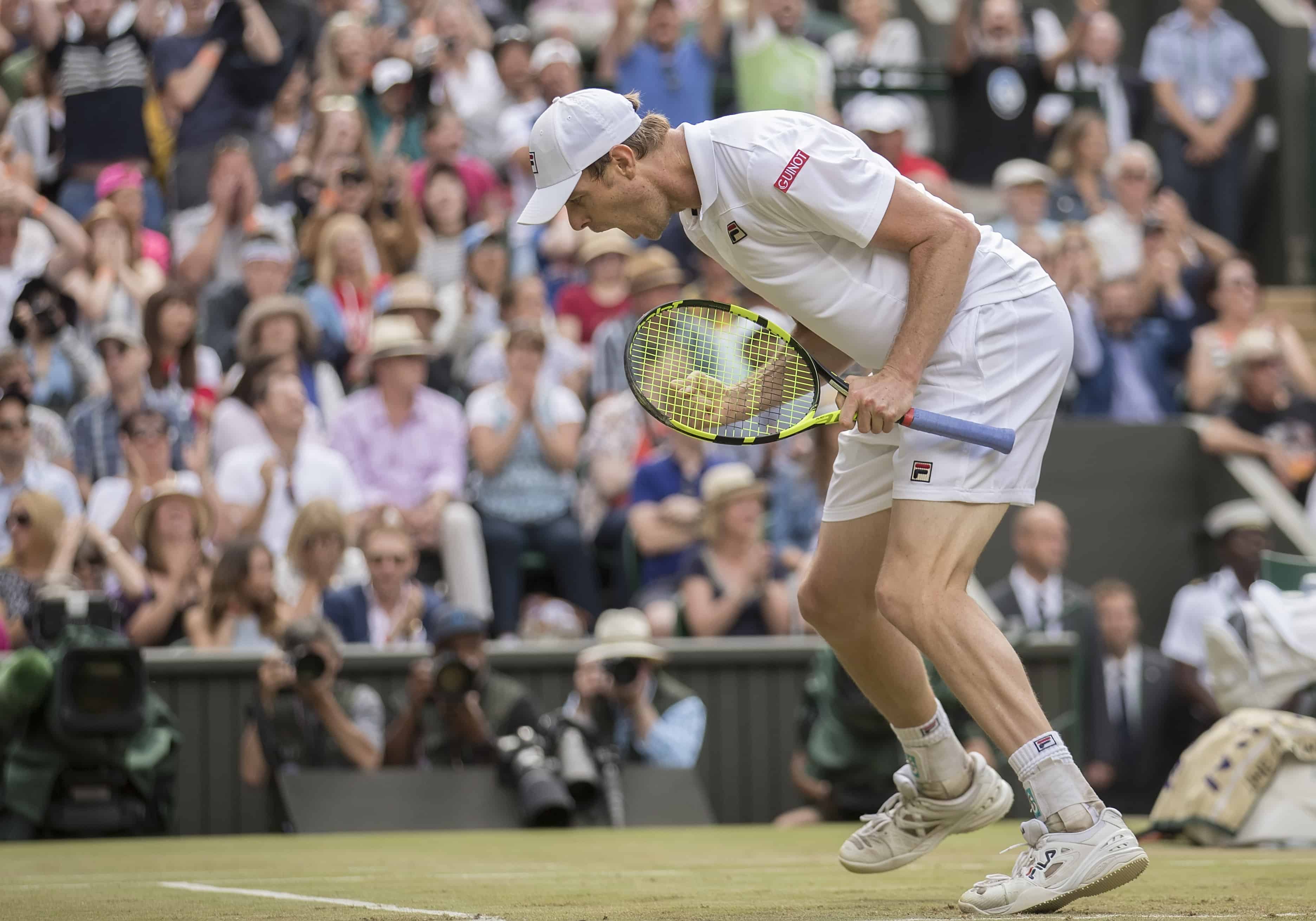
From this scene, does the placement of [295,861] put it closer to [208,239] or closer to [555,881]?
[555,881]

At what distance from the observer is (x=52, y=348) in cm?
1093

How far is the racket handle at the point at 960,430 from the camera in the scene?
4.64 metres

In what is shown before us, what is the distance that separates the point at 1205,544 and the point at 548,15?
6.22m

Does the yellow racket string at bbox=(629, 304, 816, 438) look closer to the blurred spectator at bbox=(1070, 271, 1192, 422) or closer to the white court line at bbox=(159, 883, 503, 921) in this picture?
the white court line at bbox=(159, 883, 503, 921)

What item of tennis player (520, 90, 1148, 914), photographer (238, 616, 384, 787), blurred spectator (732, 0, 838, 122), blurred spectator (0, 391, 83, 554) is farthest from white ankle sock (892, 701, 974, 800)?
blurred spectator (732, 0, 838, 122)

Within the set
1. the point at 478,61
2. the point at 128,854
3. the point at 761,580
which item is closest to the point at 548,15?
the point at 478,61

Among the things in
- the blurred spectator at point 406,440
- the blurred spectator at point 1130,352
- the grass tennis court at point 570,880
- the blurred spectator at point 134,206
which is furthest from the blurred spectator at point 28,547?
the blurred spectator at point 1130,352

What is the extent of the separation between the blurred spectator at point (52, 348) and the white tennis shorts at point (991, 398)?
7.04 meters

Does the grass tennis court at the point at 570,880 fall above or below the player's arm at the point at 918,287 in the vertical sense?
below

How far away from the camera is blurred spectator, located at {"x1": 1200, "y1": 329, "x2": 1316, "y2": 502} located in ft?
40.3

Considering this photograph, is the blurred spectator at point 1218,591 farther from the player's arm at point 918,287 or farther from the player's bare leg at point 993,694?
the player's arm at point 918,287

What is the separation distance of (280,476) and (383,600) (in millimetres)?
990

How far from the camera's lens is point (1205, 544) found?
12.5 metres

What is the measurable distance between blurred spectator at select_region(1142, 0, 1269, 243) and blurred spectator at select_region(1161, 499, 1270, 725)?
14.8 ft
